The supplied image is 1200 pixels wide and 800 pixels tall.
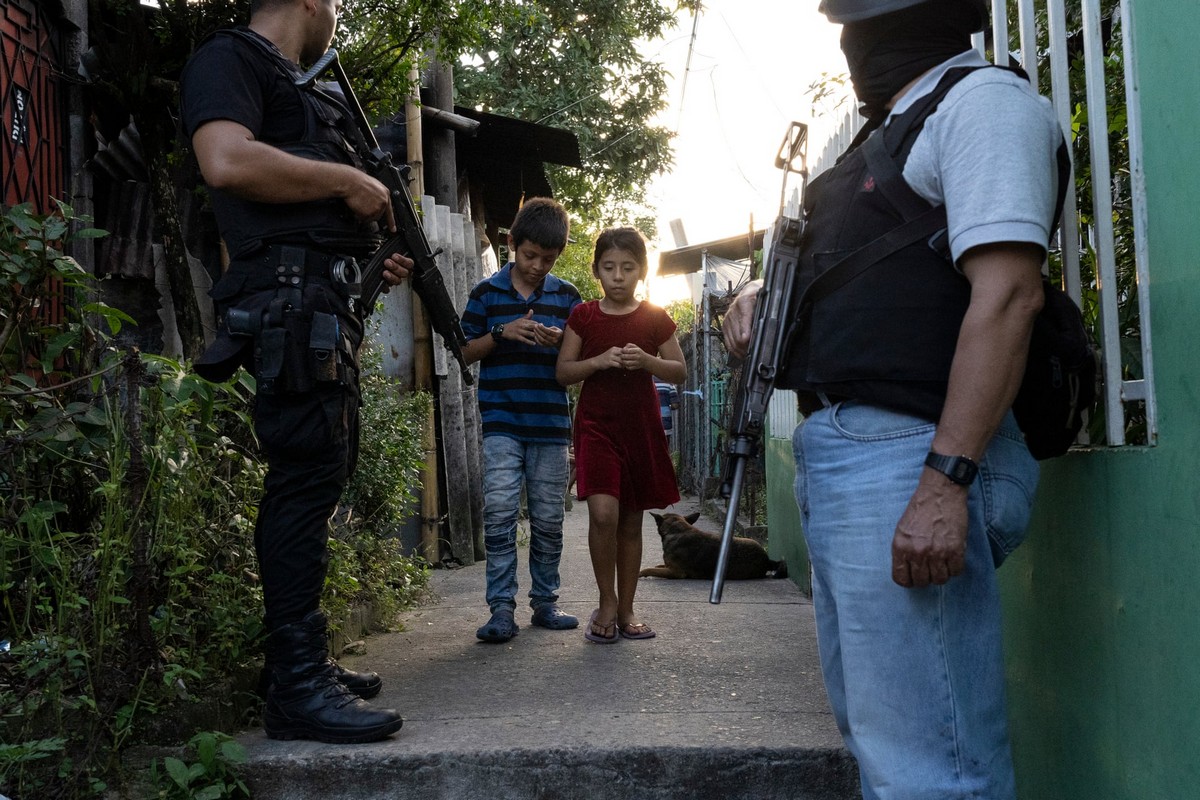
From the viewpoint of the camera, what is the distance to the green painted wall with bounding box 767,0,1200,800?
1606 millimetres

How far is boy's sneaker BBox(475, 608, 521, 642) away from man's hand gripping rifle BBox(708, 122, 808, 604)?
2.26 metres

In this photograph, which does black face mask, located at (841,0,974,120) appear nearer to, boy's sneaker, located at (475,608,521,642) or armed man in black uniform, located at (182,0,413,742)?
armed man in black uniform, located at (182,0,413,742)

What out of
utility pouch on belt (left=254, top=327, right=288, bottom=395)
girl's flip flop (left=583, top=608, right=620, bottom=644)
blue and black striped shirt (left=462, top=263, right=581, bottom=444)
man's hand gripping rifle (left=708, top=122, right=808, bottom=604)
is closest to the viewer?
man's hand gripping rifle (left=708, top=122, right=808, bottom=604)

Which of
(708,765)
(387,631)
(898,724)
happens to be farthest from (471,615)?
(898,724)

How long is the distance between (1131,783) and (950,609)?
1.55ft

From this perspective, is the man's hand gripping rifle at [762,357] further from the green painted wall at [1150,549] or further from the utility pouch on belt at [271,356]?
the utility pouch on belt at [271,356]

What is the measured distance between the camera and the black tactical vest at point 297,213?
2.89 m

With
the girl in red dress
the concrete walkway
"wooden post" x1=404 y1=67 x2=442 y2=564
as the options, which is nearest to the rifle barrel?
the concrete walkway

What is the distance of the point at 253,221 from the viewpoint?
9.51 ft

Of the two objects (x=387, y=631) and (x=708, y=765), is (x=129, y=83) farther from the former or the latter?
(x=708, y=765)

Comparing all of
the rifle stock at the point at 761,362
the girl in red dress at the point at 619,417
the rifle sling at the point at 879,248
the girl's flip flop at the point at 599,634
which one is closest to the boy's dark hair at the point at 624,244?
the girl in red dress at the point at 619,417

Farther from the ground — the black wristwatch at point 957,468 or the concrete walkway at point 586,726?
the black wristwatch at point 957,468

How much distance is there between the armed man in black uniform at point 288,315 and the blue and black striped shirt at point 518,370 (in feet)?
4.97

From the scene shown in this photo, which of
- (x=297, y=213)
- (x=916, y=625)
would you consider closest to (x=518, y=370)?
(x=297, y=213)
